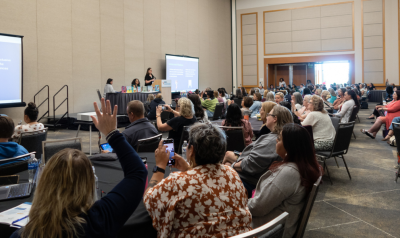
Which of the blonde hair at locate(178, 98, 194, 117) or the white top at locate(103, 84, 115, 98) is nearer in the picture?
the blonde hair at locate(178, 98, 194, 117)

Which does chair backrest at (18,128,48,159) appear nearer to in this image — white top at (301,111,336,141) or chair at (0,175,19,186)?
chair at (0,175,19,186)

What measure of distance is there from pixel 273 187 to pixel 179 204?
671 millimetres

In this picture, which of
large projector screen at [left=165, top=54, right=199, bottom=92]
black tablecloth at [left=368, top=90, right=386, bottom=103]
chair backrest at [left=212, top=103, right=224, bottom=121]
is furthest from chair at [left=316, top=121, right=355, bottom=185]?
Result: black tablecloth at [left=368, top=90, right=386, bottom=103]

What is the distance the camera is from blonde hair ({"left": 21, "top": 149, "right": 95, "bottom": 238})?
38.7 inches

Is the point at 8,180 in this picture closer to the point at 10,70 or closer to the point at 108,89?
the point at 10,70

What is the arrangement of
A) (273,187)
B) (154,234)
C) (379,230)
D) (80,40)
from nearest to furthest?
(154,234) < (273,187) < (379,230) < (80,40)

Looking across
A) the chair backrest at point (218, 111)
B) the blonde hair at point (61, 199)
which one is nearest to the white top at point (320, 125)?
the blonde hair at point (61, 199)

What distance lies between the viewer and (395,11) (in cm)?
1588

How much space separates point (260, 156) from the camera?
250cm

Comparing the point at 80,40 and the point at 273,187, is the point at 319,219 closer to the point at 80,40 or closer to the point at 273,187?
the point at 273,187

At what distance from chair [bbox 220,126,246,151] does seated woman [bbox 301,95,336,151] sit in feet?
4.25

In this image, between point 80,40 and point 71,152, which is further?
point 80,40

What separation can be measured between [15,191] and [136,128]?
166cm

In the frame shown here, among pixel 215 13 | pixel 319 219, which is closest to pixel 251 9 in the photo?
pixel 215 13
